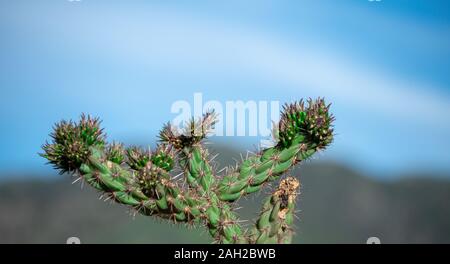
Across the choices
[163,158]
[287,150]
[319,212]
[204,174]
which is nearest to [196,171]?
[204,174]

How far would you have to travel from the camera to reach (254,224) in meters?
6.68

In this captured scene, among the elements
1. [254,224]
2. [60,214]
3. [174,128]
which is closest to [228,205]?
[254,224]

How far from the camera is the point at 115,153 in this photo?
268 inches

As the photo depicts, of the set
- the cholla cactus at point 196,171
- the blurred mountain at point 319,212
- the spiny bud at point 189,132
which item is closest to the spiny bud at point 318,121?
the cholla cactus at point 196,171

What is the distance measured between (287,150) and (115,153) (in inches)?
58.1

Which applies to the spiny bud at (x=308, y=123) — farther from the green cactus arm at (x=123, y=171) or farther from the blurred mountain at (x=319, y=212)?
the blurred mountain at (x=319, y=212)

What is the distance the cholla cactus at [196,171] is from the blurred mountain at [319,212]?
15.4m

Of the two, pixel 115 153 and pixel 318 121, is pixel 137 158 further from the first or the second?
pixel 318 121

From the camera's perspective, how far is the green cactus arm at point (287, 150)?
6.58m

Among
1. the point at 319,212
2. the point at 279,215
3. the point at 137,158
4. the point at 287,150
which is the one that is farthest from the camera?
the point at 319,212

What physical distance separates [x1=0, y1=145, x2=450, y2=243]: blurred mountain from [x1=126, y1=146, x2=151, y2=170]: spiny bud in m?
15.9

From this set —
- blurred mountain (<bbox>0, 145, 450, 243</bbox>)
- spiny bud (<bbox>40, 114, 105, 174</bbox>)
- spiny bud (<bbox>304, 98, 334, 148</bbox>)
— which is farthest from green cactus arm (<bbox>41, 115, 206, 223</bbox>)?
blurred mountain (<bbox>0, 145, 450, 243</bbox>)

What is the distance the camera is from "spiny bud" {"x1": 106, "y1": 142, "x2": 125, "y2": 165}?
22.2ft

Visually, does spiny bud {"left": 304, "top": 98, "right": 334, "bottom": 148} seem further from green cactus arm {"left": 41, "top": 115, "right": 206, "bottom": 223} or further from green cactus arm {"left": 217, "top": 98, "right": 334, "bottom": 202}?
green cactus arm {"left": 41, "top": 115, "right": 206, "bottom": 223}
